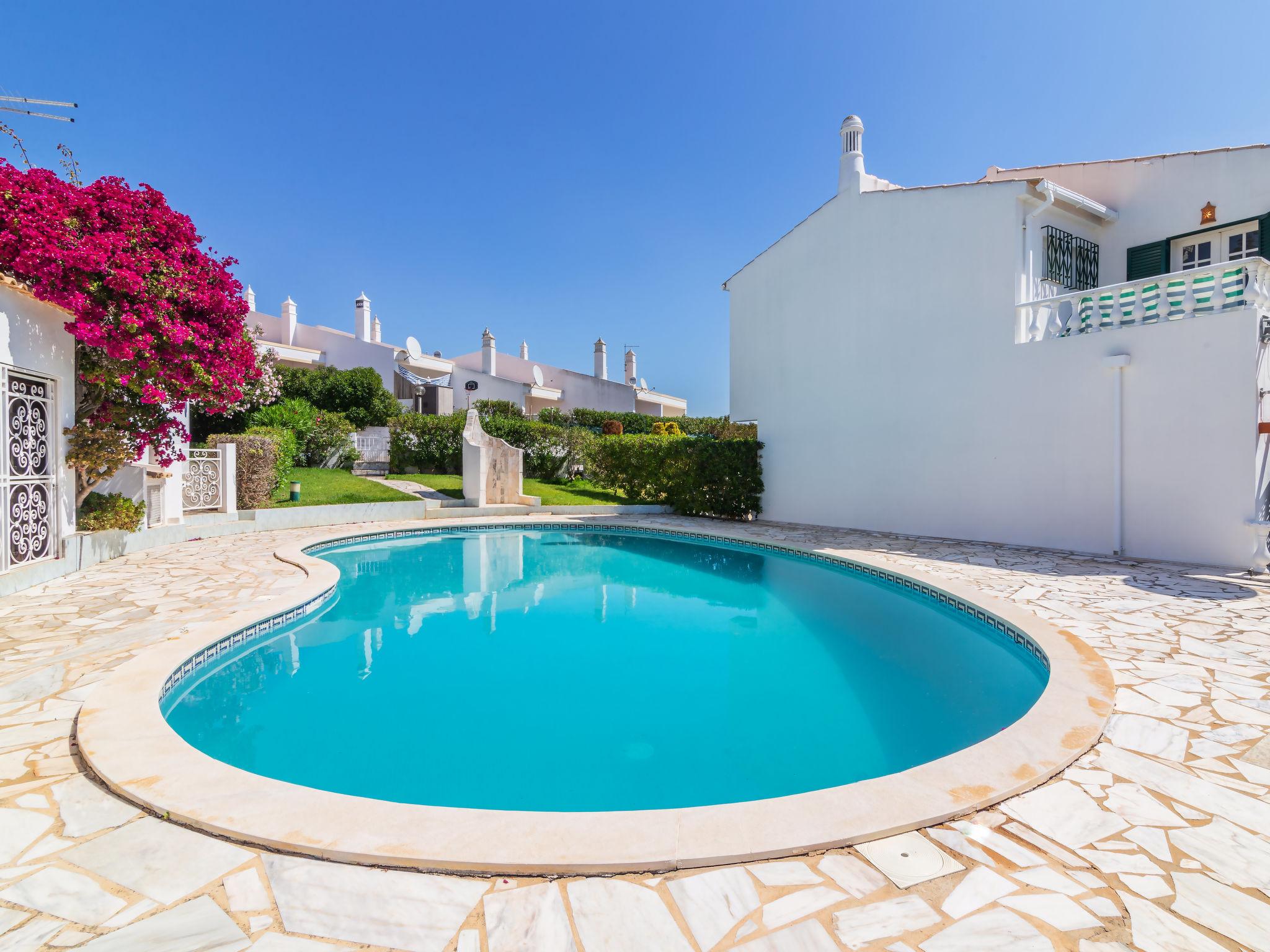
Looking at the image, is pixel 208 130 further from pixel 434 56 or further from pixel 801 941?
pixel 801 941

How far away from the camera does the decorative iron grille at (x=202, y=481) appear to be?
12711 mm

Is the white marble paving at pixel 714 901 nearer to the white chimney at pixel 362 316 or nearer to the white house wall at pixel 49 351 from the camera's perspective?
the white house wall at pixel 49 351

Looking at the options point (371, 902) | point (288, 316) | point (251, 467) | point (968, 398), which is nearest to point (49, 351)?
point (251, 467)

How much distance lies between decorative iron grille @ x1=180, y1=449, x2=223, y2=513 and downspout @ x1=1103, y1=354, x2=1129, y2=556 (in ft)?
56.9

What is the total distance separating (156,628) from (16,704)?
1881 mm

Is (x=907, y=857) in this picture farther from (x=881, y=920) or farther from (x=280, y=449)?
(x=280, y=449)

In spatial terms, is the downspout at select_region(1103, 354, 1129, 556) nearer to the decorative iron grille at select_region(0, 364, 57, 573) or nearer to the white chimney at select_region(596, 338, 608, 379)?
the decorative iron grille at select_region(0, 364, 57, 573)

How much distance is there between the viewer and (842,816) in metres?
2.80

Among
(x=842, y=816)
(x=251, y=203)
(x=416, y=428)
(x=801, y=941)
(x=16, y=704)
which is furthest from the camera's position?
(x=416, y=428)

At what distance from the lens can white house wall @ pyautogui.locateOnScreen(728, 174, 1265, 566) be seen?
9.19 meters

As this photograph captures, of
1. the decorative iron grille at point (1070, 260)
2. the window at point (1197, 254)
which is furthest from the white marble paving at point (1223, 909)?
the window at point (1197, 254)

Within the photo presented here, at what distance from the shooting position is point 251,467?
1396cm

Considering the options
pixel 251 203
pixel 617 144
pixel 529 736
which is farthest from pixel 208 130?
pixel 529 736

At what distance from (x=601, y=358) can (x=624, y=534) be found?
2885 cm
